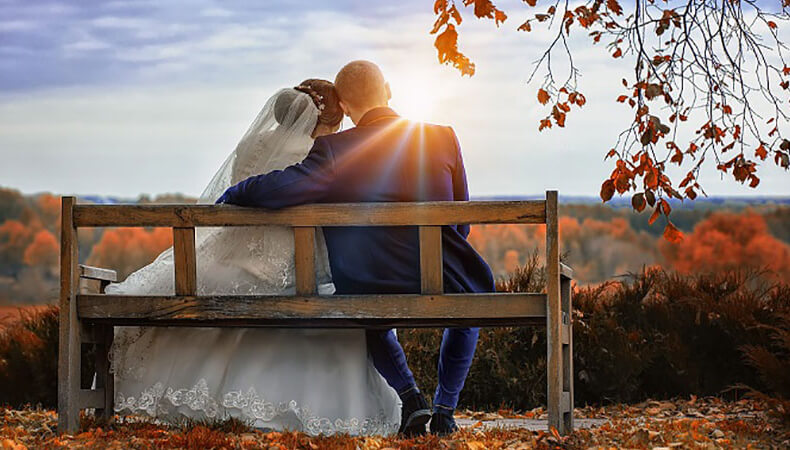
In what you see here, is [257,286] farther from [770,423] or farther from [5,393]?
[5,393]

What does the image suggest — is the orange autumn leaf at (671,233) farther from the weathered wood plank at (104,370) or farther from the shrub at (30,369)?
the shrub at (30,369)

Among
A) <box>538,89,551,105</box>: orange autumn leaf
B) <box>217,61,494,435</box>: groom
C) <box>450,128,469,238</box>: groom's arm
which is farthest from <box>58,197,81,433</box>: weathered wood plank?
<box>538,89,551,105</box>: orange autumn leaf

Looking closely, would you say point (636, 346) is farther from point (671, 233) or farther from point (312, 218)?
point (312, 218)

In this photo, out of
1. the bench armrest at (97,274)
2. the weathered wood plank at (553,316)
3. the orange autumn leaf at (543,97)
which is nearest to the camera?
the weathered wood plank at (553,316)

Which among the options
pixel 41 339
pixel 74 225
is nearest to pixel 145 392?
pixel 74 225

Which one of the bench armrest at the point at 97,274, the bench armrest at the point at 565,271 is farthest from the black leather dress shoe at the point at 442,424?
the bench armrest at the point at 97,274

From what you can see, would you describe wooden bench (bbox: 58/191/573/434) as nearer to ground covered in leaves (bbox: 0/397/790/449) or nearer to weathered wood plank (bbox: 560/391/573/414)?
weathered wood plank (bbox: 560/391/573/414)

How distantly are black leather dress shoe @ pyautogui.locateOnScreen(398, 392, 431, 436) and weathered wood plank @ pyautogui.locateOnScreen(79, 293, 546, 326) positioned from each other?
0.48 m

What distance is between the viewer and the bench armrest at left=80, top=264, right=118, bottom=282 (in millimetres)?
5113

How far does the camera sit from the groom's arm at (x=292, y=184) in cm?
460

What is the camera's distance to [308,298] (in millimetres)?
4633

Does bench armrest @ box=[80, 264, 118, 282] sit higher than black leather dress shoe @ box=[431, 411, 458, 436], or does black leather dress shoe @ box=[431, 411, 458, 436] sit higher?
bench armrest @ box=[80, 264, 118, 282]

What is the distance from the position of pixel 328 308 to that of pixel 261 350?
67cm

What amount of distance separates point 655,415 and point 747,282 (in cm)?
185
